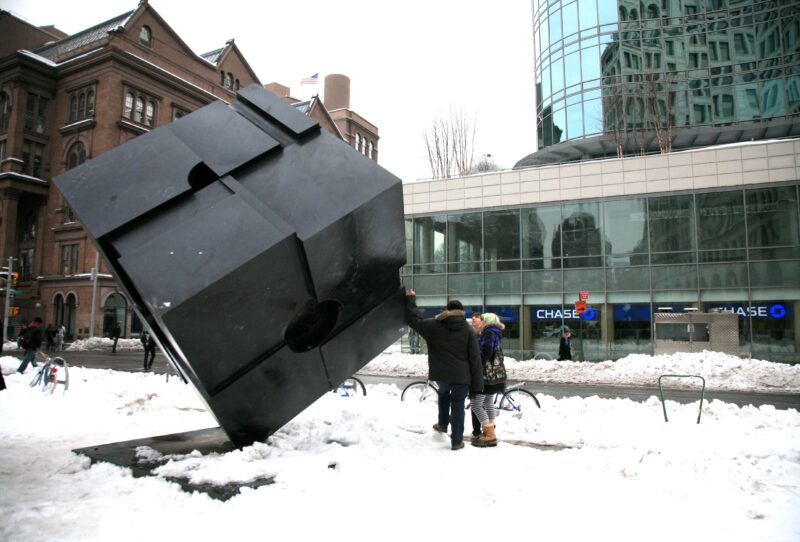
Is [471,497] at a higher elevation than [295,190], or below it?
below

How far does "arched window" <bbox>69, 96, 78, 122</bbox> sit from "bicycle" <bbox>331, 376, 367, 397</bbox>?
42261 millimetres

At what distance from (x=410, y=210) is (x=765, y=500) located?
25.6m

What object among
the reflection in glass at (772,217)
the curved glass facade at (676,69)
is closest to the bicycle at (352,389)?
the reflection in glass at (772,217)

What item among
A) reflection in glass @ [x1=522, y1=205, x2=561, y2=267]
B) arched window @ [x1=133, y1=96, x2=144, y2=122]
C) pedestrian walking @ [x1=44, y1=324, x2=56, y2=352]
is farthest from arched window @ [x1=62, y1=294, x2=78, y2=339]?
reflection in glass @ [x1=522, y1=205, x2=561, y2=267]

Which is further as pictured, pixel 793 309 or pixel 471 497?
pixel 793 309

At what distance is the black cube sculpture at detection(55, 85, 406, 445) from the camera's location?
4738 millimetres

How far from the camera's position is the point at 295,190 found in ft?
17.6

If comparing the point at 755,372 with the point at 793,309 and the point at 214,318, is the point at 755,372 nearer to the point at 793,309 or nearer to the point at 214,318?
the point at 793,309

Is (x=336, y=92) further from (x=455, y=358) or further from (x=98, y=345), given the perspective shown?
(x=455, y=358)

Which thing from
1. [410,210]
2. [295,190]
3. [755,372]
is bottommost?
[755,372]

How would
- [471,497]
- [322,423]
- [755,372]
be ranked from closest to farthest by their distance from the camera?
[471,497]
[322,423]
[755,372]

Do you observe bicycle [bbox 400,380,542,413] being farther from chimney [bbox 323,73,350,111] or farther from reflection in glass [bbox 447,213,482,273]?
chimney [bbox 323,73,350,111]

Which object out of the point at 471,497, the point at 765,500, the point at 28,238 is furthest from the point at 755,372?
the point at 28,238

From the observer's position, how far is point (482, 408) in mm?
6570
